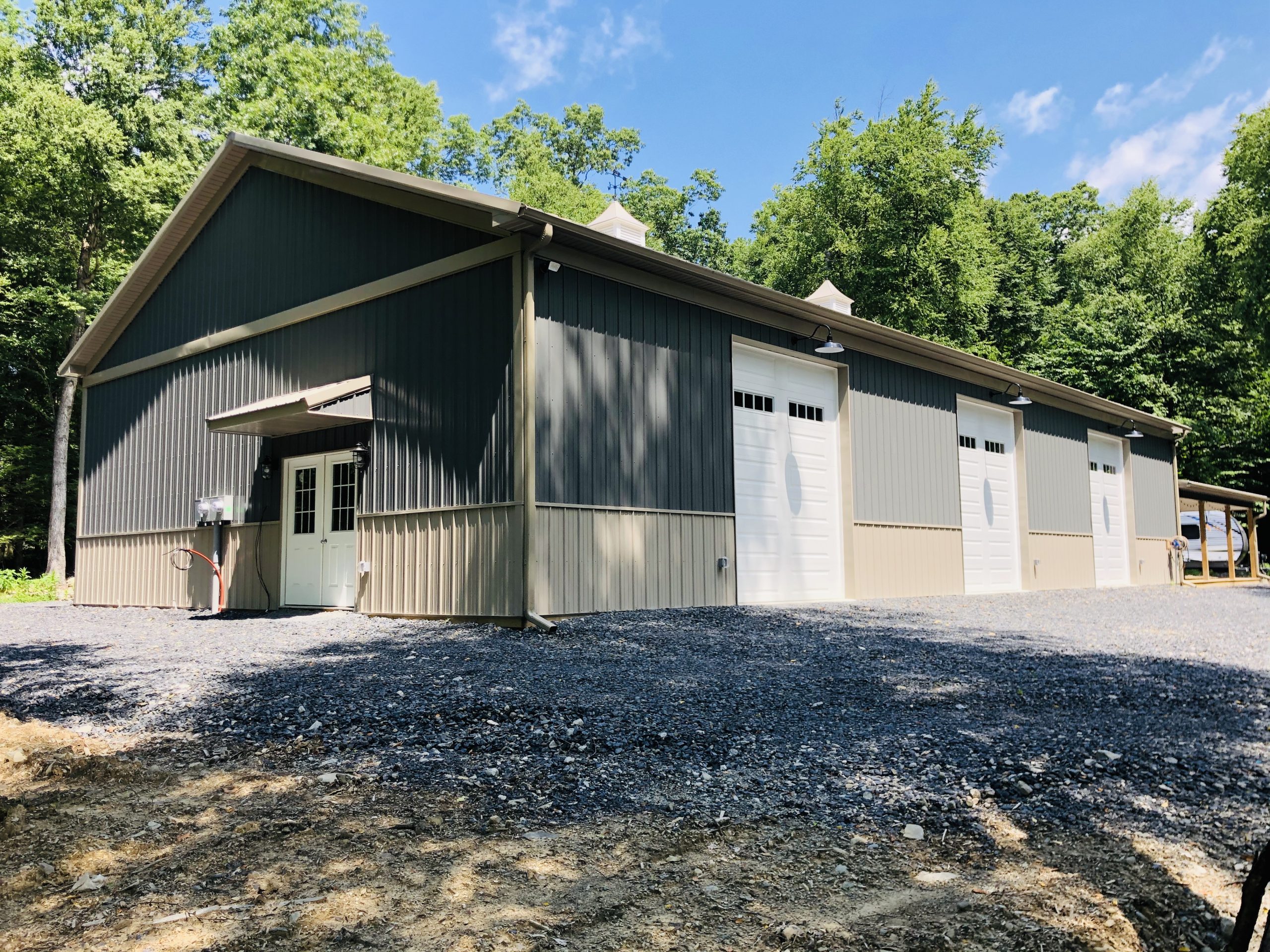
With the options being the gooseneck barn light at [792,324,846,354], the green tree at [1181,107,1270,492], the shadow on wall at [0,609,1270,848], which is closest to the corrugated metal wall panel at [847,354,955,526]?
the gooseneck barn light at [792,324,846,354]

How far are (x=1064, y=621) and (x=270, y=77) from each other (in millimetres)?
23946

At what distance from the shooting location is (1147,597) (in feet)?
46.1

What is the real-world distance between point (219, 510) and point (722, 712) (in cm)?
858

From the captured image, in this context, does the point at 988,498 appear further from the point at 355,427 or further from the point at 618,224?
the point at 355,427

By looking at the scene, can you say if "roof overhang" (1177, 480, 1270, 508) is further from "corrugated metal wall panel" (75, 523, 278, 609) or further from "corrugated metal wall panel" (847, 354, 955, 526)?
"corrugated metal wall panel" (75, 523, 278, 609)

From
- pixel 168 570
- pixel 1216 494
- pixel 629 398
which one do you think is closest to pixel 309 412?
pixel 629 398

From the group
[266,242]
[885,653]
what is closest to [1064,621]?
[885,653]

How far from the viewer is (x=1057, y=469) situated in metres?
16.9

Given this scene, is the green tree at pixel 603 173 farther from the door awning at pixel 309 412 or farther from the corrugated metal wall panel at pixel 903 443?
the door awning at pixel 309 412

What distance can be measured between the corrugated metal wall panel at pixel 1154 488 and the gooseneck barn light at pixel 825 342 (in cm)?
1174

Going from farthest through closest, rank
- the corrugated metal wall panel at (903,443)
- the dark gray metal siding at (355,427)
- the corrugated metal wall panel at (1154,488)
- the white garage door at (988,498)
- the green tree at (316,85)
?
the green tree at (316,85) < the corrugated metal wall panel at (1154,488) < the white garage door at (988,498) < the corrugated metal wall panel at (903,443) < the dark gray metal siding at (355,427)

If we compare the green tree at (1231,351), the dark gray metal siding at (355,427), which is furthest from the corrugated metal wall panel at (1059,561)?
the dark gray metal siding at (355,427)

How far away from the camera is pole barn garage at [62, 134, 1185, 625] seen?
8375mm

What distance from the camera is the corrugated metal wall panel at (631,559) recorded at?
26.8 feet
